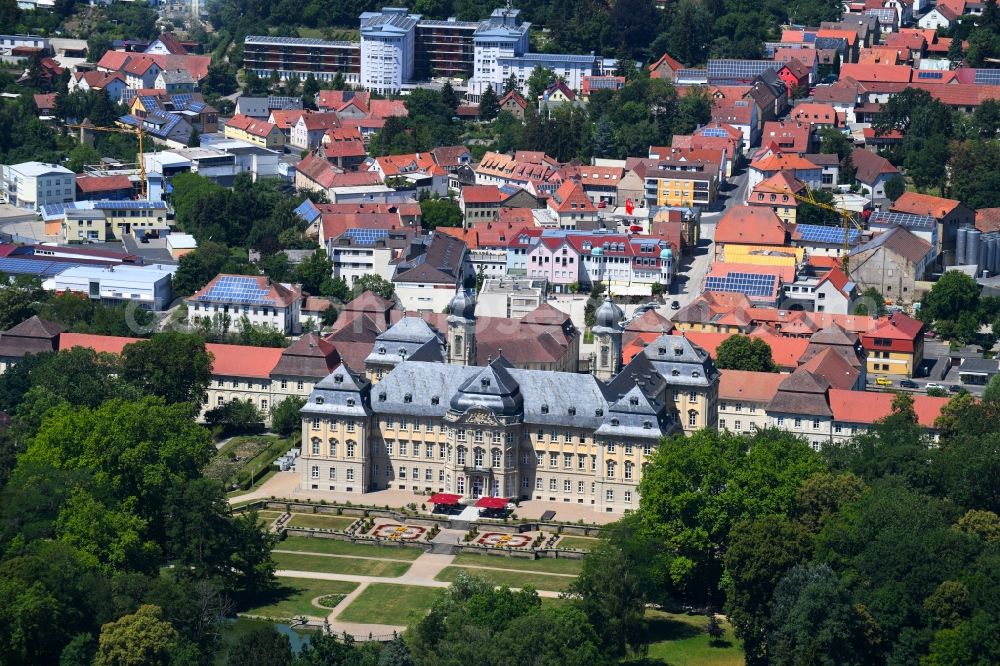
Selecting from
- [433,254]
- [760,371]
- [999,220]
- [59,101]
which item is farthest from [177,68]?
[760,371]

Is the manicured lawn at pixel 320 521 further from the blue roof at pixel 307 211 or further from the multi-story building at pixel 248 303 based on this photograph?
the blue roof at pixel 307 211

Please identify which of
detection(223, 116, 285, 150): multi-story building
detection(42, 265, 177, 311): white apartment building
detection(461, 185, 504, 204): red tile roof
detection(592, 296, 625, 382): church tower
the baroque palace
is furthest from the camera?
detection(223, 116, 285, 150): multi-story building

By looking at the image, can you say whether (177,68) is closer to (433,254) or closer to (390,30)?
(390,30)

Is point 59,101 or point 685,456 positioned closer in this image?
point 685,456

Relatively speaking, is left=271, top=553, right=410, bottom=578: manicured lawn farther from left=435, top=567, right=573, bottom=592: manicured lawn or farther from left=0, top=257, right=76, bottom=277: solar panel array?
left=0, top=257, right=76, bottom=277: solar panel array

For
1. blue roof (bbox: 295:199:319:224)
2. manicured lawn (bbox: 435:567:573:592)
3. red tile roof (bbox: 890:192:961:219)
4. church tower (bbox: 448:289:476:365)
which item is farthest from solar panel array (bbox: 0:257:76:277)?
red tile roof (bbox: 890:192:961:219)

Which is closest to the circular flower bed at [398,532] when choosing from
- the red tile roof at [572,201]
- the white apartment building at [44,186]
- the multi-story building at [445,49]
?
the red tile roof at [572,201]
